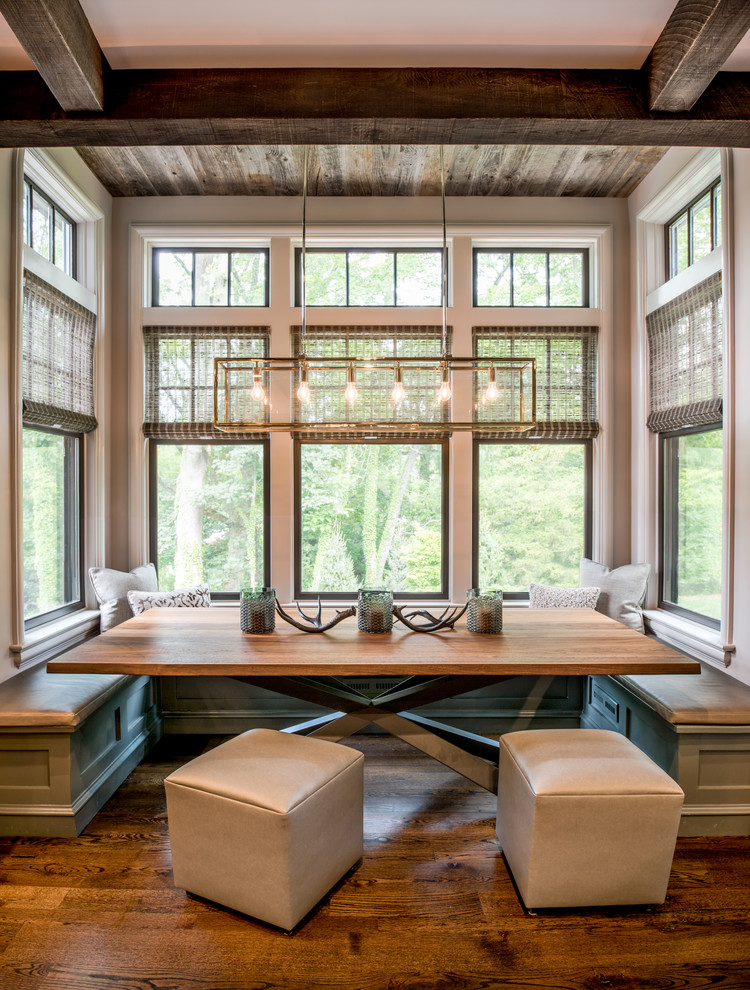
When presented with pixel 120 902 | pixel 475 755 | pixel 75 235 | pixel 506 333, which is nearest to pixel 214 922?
pixel 120 902

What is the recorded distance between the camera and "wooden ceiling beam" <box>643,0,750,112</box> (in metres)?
1.64

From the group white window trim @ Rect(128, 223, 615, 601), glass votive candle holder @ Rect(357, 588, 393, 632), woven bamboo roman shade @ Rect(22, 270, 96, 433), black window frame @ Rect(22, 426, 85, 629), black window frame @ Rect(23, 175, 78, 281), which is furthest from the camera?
white window trim @ Rect(128, 223, 615, 601)

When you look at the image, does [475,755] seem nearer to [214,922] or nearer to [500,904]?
[500,904]

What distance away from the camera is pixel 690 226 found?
→ 10.5 feet

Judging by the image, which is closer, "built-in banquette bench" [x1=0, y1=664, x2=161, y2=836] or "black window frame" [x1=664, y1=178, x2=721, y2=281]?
"built-in banquette bench" [x1=0, y1=664, x2=161, y2=836]

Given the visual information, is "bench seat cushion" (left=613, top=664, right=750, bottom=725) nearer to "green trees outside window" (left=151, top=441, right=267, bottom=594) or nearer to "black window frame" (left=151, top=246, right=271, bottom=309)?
"green trees outside window" (left=151, top=441, right=267, bottom=594)

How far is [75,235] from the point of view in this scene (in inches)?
134

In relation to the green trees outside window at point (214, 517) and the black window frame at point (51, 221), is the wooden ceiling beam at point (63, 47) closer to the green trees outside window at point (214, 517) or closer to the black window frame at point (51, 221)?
the black window frame at point (51, 221)

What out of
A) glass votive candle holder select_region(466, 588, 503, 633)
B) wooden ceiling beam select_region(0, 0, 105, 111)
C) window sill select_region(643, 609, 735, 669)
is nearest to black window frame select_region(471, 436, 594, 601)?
window sill select_region(643, 609, 735, 669)

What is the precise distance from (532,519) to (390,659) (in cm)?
207

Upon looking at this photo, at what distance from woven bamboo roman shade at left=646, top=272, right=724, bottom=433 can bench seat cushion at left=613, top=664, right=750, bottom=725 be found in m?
1.26

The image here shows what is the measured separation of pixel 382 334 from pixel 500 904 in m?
3.02

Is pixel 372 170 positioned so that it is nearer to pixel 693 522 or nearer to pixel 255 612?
pixel 255 612

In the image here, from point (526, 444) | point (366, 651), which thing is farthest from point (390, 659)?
point (526, 444)
